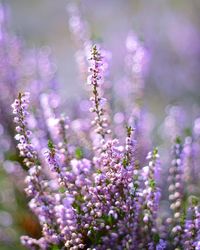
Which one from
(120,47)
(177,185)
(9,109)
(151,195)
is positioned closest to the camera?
(151,195)

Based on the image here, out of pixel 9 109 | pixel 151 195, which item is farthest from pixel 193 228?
pixel 9 109

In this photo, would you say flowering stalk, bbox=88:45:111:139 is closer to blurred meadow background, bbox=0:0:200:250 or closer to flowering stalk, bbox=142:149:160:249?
flowering stalk, bbox=142:149:160:249

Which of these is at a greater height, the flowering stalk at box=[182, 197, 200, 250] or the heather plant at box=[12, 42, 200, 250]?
the heather plant at box=[12, 42, 200, 250]

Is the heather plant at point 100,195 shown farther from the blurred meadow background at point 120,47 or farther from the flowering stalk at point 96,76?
the blurred meadow background at point 120,47

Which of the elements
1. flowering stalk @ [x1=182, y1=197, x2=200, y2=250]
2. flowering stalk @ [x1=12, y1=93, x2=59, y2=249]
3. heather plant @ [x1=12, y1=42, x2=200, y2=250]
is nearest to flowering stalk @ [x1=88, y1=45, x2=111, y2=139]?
heather plant @ [x1=12, y1=42, x2=200, y2=250]

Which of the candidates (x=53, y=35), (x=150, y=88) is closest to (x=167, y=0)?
(x=53, y=35)

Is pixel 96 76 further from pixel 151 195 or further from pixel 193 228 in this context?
pixel 193 228
